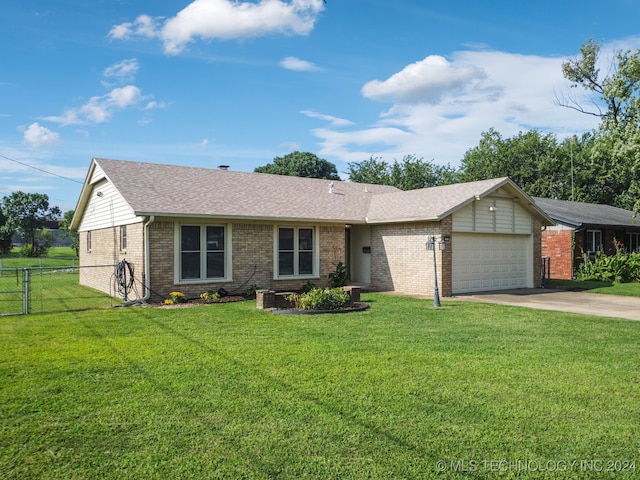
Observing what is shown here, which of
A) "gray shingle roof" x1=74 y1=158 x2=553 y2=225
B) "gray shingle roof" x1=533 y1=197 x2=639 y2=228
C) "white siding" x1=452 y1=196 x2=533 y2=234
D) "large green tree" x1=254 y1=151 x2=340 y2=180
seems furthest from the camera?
"large green tree" x1=254 y1=151 x2=340 y2=180

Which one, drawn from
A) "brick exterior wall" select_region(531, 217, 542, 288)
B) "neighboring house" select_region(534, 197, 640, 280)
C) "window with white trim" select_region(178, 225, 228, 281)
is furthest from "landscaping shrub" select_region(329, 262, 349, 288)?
"neighboring house" select_region(534, 197, 640, 280)

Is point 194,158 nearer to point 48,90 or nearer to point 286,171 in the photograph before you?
point 48,90

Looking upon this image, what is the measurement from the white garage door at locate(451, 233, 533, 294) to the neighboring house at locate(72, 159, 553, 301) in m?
0.04

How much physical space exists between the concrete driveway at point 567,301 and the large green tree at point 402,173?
86.5ft

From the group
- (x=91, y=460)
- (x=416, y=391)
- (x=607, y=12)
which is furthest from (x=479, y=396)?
(x=607, y=12)

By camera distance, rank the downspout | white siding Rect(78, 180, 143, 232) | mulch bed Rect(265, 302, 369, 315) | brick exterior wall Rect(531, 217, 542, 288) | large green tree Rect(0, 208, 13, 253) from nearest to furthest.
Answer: mulch bed Rect(265, 302, 369, 315) < the downspout < white siding Rect(78, 180, 143, 232) < brick exterior wall Rect(531, 217, 542, 288) < large green tree Rect(0, 208, 13, 253)

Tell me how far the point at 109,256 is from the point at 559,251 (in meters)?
20.3

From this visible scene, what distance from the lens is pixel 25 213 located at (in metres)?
56.2

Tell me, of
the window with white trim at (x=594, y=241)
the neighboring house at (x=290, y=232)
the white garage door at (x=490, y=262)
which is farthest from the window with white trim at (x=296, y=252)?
the window with white trim at (x=594, y=241)

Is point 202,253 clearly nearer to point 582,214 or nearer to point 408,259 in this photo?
point 408,259

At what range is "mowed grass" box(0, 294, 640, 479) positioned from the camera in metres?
3.87

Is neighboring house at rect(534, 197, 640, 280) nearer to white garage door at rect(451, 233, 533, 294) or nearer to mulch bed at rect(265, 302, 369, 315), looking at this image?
white garage door at rect(451, 233, 533, 294)

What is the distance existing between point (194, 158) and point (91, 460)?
26.7 metres

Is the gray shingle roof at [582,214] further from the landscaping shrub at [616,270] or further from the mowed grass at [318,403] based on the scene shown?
the mowed grass at [318,403]
